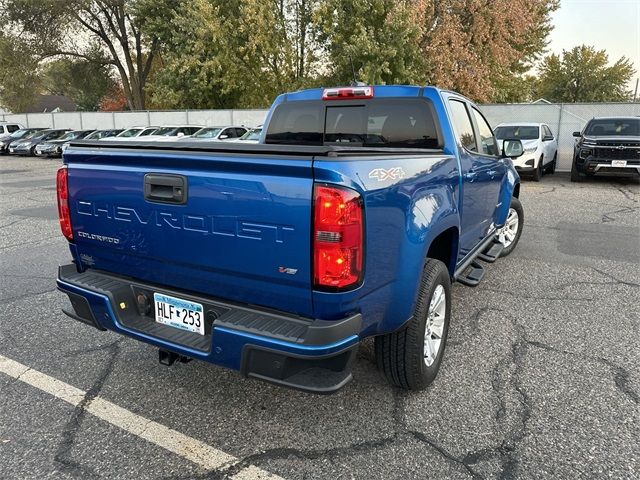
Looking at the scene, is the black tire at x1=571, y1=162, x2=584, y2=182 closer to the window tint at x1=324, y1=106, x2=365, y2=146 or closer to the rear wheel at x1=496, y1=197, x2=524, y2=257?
the rear wheel at x1=496, y1=197, x2=524, y2=257

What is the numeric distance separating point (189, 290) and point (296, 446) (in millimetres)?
1006

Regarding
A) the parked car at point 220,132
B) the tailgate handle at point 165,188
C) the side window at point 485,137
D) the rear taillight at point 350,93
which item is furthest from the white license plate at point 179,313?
the parked car at point 220,132

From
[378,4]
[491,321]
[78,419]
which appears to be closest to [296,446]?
[78,419]

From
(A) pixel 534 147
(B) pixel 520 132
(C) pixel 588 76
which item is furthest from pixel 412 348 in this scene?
(C) pixel 588 76

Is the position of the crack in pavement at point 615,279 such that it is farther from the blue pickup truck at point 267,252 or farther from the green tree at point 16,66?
the green tree at point 16,66

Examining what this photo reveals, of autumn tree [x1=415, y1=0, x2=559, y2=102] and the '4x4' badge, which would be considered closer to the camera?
the '4x4' badge

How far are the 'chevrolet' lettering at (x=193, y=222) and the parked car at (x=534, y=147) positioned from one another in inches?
454

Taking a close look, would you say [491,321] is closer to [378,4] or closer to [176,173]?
[176,173]

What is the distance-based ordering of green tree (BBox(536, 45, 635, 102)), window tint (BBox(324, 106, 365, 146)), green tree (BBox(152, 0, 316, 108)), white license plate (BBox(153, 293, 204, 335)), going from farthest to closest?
1. green tree (BBox(536, 45, 635, 102))
2. green tree (BBox(152, 0, 316, 108))
3. window tint (BBox(324, 106, 365, 146))
4. white license plate (BBox(153, 293, 204, 335))

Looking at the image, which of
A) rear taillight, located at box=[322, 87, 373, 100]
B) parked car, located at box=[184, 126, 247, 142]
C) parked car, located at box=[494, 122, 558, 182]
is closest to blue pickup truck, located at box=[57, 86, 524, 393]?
rear taillight, located at box=[322, 87, 373, 100]

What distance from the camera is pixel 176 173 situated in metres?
2.34

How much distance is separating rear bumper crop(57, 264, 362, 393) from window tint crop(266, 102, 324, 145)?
2.07 metres

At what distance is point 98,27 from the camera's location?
104ft

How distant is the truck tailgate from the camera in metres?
2.09
